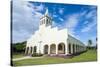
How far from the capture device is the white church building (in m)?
2.01

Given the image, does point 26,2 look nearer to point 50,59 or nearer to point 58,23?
point 58,23

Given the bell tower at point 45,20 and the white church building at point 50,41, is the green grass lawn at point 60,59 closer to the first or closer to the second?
the white church building at point 50,41

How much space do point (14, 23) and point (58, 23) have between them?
50cm

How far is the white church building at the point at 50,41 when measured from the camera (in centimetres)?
201

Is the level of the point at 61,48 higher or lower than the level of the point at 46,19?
lower

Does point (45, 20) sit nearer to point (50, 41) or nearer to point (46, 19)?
point (46, 19)

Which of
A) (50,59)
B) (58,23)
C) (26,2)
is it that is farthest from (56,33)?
(26,2)

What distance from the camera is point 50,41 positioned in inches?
81.3

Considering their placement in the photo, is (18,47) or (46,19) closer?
(18,47)

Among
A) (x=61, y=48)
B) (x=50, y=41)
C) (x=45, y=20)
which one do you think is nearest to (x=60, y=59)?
(x=61, y=48)

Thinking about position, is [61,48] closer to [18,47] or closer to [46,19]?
[46,19]

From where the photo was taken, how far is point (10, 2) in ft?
6.33

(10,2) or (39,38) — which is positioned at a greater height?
(10,2)

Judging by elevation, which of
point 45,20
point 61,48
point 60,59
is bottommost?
point 60,59
